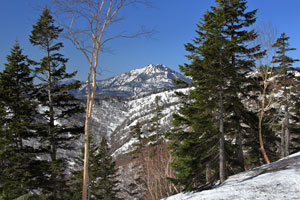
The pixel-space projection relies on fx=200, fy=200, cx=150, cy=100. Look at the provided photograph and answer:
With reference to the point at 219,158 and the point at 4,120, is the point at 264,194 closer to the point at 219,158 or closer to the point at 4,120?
the point at 219,158

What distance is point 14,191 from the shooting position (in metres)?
11.7

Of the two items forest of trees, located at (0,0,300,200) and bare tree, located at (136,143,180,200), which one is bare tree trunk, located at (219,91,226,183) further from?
bare tree, located at (136,143,180,200)

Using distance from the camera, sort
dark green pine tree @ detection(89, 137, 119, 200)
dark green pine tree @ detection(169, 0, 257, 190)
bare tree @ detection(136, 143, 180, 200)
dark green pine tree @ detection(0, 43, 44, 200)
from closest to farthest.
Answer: dark green pine tree @ detection(169, 0, 257, 190) < dark green pine tree @ detection(0, 43, 44, 200) < bare tree @ detection(136, 143, 180, 200) < dark green pine tree @ detection(89, 137, 119, 200)

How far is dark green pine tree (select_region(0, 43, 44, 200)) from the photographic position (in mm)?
12016

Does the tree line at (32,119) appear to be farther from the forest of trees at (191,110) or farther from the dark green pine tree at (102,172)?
the dark green pine tree at (102,172)

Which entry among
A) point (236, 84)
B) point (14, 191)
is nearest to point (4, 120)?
point (14, 191)

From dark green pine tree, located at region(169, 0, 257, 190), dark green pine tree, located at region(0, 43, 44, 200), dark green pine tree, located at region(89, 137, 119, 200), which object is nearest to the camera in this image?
dark green pine tree, located at region(169, 0, 257, 190)

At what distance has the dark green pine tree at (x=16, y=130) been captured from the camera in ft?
39.4

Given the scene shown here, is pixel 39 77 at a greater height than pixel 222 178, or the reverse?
pixel 39 77

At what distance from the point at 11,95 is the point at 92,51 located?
886 cm

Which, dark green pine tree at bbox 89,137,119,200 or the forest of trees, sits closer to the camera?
the forest of trees

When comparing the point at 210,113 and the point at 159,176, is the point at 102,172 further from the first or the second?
the point at 210,113

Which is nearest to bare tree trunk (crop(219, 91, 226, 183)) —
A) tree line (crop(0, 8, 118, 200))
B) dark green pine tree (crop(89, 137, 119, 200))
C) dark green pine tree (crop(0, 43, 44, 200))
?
tree line (crop(0, 8, 118, 200))

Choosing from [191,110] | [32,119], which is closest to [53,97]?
[32,119]
